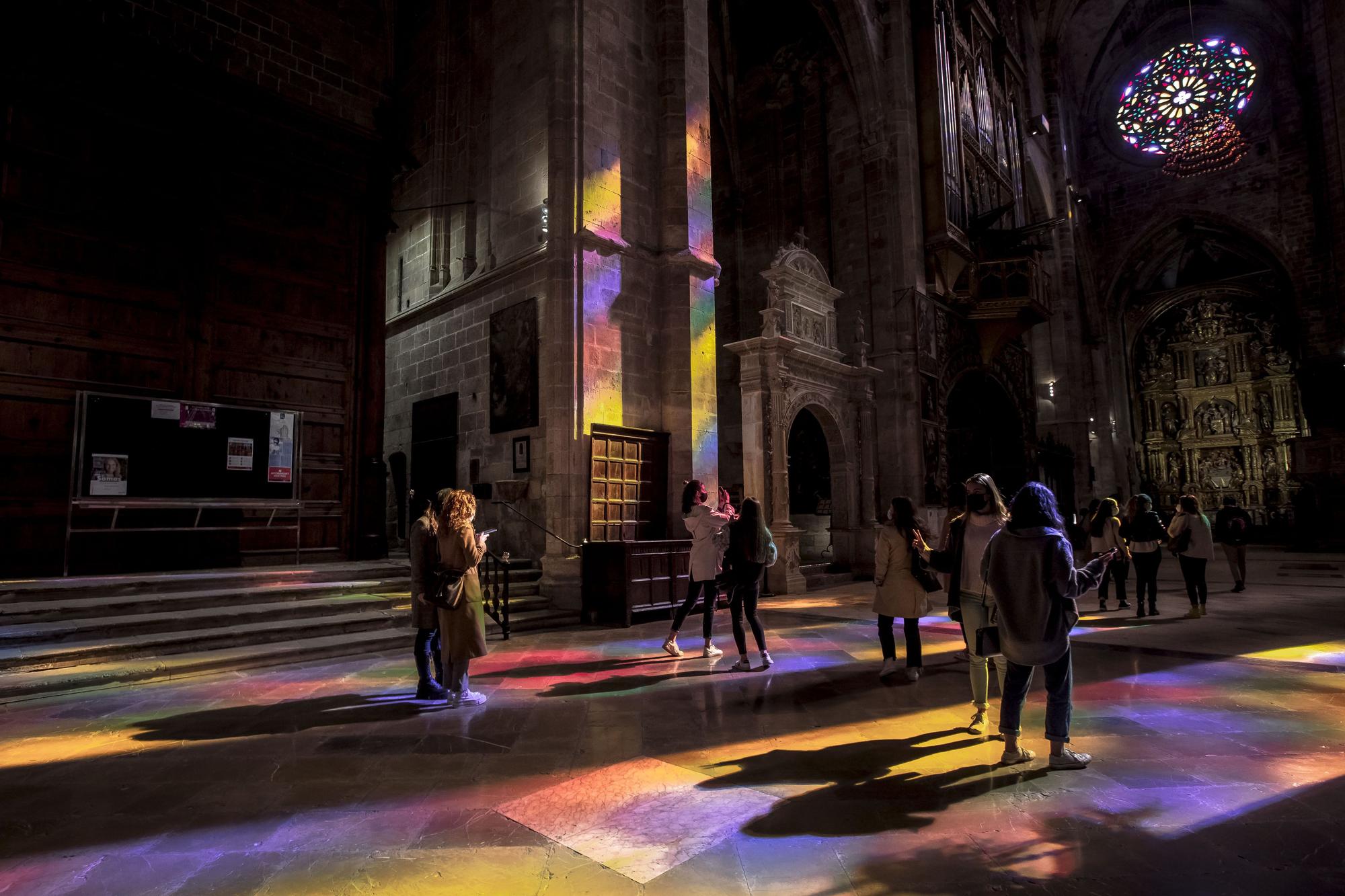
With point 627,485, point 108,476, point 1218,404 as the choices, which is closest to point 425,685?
point 627,485

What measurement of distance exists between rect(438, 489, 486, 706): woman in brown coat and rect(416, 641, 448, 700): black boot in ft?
0.60

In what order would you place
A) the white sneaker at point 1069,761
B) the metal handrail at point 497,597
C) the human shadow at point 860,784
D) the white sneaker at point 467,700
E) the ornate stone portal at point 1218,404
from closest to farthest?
the human shadow at point 860,784, the white sneaker at point 1069,761, the white sneaker at point 467,700, the metal handrail at point 497,597, the ornate stone portal at point 1218,404

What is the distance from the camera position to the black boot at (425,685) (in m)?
5.04

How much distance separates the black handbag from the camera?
4898mm

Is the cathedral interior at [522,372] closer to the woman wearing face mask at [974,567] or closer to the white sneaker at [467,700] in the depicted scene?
the white sneaker at [467,700]

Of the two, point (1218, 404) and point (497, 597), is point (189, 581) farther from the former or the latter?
point (1218, 404)

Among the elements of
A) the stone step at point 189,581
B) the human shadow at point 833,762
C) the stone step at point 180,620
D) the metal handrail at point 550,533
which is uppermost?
the metal handrail at point 550,533

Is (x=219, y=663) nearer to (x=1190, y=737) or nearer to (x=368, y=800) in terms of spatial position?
(x=368, y=800)

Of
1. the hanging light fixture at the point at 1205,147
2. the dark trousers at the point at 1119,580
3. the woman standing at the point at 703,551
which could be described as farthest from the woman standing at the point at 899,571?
the hanging light fixture at the point at 1205,147

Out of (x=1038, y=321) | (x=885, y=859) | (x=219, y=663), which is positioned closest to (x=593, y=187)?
(x=219, y=663)

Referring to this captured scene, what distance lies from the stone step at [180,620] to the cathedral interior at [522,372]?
0.13 ft

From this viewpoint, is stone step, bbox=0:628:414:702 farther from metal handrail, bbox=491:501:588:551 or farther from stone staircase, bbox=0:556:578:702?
metal handrail, bbox=491:501:588:551

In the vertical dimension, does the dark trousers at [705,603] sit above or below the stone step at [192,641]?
above

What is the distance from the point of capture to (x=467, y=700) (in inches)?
193
